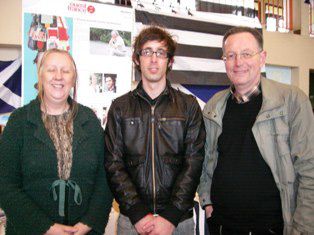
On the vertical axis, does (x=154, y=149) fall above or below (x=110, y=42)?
below

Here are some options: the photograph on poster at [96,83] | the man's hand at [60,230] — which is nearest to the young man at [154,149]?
the man's hand at [60,230]

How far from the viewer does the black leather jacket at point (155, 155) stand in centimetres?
160

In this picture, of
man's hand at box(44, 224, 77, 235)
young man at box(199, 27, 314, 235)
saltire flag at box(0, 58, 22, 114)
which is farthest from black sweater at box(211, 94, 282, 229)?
saltire flag at box(0, 58, 22, 114)

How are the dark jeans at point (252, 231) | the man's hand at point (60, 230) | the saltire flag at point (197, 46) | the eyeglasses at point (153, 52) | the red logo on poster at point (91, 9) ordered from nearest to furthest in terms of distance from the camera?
1. the man's hand at point (60, 230)
2. the dark jeans at point (252, 231)
3. the eyeglasses at point (153, 52)
4. the red logo on poster at point (91, 9)
5. the saltire flag at point (197, 46)

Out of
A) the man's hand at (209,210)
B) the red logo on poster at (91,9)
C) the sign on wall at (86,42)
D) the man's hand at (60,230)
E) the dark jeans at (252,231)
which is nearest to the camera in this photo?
the man's hand at (60,230)

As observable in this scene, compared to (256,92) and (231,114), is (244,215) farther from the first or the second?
(256,92)

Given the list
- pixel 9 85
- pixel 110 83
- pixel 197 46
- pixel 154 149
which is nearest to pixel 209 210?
pixel 154 149

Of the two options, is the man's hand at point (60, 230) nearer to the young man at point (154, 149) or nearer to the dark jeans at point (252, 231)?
the young man at point (154, 149)

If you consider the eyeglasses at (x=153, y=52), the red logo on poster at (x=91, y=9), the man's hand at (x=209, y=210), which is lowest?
the man's hand at (x=209, y=210)

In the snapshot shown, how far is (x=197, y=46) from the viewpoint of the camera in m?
3.42

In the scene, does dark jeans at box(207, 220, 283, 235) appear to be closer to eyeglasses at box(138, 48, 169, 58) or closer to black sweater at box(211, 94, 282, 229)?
black sweater at box(211, 94, 282, 229)

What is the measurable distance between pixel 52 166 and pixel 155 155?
52 cm

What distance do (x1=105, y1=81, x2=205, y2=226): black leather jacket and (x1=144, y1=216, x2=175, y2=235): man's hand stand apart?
1.0 inches

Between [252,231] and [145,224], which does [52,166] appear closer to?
[145,224]
